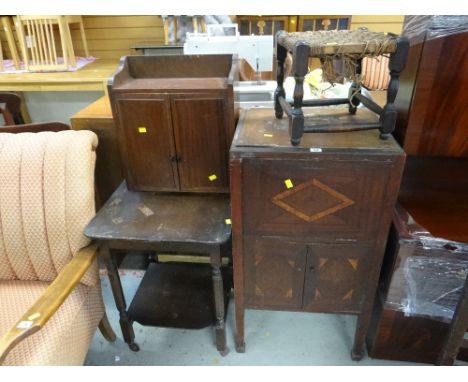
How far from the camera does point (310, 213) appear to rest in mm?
1081

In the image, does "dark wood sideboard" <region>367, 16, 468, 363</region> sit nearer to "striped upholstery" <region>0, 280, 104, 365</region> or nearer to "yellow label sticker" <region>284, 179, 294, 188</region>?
"yellow label sticker" <region>284, 179, 294, 188</region>

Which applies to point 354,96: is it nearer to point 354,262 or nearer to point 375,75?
point 354,262

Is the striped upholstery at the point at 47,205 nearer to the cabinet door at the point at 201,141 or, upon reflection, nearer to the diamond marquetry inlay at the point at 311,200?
the cabinet door at the point at 201,141

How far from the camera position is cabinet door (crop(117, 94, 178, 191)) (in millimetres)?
1209

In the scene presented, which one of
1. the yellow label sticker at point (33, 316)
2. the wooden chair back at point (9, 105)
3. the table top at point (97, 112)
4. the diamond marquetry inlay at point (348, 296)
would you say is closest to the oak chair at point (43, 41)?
the wooden chair back at point (9, 105)

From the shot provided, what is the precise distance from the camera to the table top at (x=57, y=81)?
271cm

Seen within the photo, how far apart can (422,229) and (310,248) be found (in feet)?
1.19

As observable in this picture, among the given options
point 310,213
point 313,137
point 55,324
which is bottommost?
point 55,324

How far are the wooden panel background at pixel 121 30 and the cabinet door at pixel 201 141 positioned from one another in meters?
2.32

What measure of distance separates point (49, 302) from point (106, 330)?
534 millimetres

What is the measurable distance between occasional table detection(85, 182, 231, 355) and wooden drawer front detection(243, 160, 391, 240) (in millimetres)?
188

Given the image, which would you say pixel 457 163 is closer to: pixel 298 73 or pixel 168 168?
pixel 298 73

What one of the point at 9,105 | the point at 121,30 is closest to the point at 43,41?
the point at 121,30
